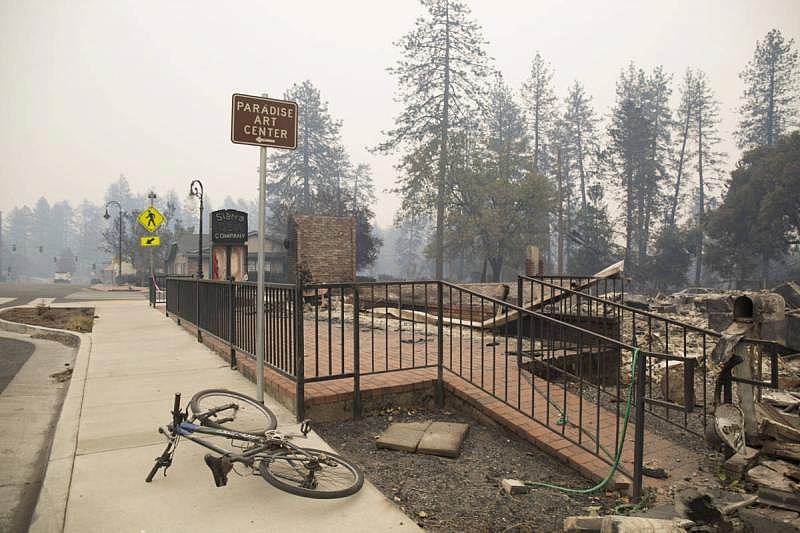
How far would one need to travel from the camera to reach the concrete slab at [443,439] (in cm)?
396

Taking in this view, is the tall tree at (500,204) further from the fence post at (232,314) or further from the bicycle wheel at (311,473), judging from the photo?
the bicycle wheel at (311,473)

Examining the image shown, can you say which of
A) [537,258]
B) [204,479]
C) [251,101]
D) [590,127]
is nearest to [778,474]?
[204,479]

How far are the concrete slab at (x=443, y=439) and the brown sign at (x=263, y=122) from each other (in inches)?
111

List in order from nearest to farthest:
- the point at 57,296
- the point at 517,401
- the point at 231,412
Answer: the point at 231,412, the point at 517,401, the point at 57,296

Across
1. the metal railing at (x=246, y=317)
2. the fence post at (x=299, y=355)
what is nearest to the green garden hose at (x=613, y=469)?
the fence post at (x=299, y=355)

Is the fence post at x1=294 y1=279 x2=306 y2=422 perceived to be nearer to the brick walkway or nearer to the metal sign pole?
the brick walkway

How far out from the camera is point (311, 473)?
9.99 ft

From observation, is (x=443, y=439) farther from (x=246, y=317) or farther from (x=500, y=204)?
(x=500, y=204)

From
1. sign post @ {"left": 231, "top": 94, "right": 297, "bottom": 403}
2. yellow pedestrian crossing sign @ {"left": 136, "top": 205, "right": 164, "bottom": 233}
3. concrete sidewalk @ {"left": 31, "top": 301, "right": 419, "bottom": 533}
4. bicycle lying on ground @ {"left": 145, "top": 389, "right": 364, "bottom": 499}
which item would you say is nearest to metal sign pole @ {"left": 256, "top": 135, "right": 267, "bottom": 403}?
sign post @ {"left": 231, "top": 94, "right": 297, "bottom": 403}

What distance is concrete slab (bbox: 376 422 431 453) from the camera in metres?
4.06

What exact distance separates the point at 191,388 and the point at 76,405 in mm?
1083

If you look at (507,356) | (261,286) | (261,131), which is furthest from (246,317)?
(507,356)

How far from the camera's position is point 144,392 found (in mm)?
5426

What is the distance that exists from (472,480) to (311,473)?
121cm
